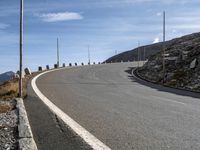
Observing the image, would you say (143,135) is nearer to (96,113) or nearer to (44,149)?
(44,149)

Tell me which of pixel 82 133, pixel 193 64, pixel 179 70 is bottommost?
pixel 82 133

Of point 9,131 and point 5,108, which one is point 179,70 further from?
point 9,131

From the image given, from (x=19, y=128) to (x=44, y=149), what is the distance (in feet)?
6.43

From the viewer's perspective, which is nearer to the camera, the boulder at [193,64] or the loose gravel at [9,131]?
the loose gravel at [9,131]

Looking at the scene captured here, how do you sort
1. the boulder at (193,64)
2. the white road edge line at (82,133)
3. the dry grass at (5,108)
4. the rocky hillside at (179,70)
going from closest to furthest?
the white road edge line at (82,133) < the dry grass at (5,108) < the rocky hillside at (179,70) < the boulder at (193,64)

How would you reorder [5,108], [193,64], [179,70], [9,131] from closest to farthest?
[9,131] → [5,108] → [193,64] → [179,70]

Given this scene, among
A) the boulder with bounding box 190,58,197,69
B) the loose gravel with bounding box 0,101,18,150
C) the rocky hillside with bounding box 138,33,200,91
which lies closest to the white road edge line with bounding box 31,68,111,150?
the loose gravel with bounding box 0,101,18,150

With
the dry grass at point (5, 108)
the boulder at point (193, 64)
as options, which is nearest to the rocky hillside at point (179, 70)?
the boulder at point (193, 64)

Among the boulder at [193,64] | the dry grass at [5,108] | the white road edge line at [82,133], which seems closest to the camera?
the white road edge line at [82,133]

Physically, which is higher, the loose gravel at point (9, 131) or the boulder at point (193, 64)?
the boulder at point (193, 64)

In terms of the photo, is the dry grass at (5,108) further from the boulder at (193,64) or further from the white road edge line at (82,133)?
the boulder at (193,64)

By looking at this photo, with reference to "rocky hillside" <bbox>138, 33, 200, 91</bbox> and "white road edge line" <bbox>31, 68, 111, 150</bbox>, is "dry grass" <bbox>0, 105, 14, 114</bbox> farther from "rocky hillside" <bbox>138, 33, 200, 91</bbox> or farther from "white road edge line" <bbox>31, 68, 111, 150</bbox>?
"rocky hillside" <bbox>138, 33, 200, 91</bbox>

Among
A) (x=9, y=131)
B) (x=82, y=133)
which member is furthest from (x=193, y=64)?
(x=9, y=131)

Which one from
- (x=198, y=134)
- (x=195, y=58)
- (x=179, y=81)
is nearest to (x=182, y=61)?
(x=195, y=58)
